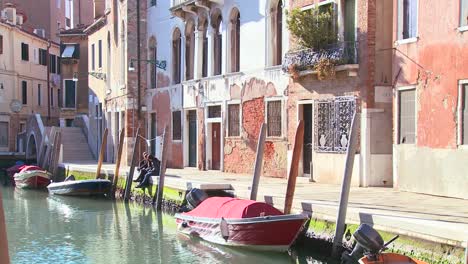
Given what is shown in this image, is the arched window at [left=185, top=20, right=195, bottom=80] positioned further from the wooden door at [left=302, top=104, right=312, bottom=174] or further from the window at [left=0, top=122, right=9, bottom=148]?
the window at [left=0, top=122, right=9, bottom=148]

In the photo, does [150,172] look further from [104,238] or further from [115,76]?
[115,76]

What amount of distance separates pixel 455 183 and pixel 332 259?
293 centimetres

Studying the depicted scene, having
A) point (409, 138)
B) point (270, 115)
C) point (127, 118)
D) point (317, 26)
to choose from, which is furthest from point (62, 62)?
point (409, 138)

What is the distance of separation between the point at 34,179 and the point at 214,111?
7816mm

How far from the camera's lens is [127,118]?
79.6 feet

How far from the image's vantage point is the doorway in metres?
21.3

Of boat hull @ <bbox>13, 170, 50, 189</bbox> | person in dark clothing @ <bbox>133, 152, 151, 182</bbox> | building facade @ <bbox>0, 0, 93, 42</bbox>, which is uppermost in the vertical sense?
building facade @ <bbox>0, 0, 93, 42</bbox>

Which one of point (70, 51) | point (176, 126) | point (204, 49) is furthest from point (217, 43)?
point (70, 51)

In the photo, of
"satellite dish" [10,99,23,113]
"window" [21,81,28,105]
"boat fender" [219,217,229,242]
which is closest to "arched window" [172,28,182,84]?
"boat fender" [219,217,229,242]

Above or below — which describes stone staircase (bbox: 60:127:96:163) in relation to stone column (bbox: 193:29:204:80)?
below

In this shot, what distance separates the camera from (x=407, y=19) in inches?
498

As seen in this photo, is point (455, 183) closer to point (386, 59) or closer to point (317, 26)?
point (386, 59)

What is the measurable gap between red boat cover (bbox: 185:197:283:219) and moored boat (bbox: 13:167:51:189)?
12.9 m

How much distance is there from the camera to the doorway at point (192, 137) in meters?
21.3
